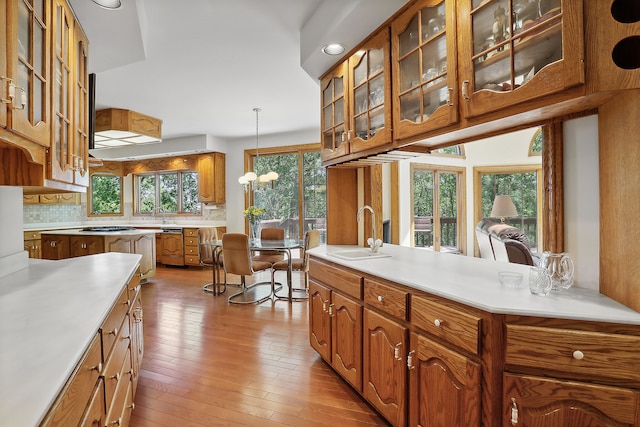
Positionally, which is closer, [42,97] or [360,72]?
[42,97]

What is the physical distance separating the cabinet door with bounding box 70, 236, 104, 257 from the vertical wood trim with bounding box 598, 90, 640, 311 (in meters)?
5.69

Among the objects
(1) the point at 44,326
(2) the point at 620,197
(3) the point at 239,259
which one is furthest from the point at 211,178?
(2) the point at 620,197

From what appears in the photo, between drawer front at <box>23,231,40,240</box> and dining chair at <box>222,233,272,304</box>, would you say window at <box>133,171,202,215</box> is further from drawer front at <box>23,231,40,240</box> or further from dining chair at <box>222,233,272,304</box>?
dining chair at <box>222,233,272,304</box>

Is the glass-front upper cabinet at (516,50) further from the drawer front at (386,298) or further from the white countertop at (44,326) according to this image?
the white countertop at (44,326)

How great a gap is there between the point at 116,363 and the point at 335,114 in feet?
7.36

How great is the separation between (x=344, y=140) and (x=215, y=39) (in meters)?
1.56

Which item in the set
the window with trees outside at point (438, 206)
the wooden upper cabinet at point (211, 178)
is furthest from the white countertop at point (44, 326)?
the wooden upper cabinet at point (211, 178)

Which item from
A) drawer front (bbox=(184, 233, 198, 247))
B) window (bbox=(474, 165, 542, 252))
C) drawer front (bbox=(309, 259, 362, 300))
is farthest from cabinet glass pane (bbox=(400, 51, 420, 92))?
→ drawer front (bbox=(184, 233, 198, 247))

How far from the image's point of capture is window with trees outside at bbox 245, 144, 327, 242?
6344 millimetres

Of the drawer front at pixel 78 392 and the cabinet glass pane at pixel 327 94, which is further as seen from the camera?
the cabinet glass pane at pixel 327 94

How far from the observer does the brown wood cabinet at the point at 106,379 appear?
84 cm

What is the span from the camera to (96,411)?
43.1 inches

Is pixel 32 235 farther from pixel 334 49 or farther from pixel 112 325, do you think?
pixel 334 49

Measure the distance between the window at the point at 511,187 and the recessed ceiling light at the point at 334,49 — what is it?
424 cm
